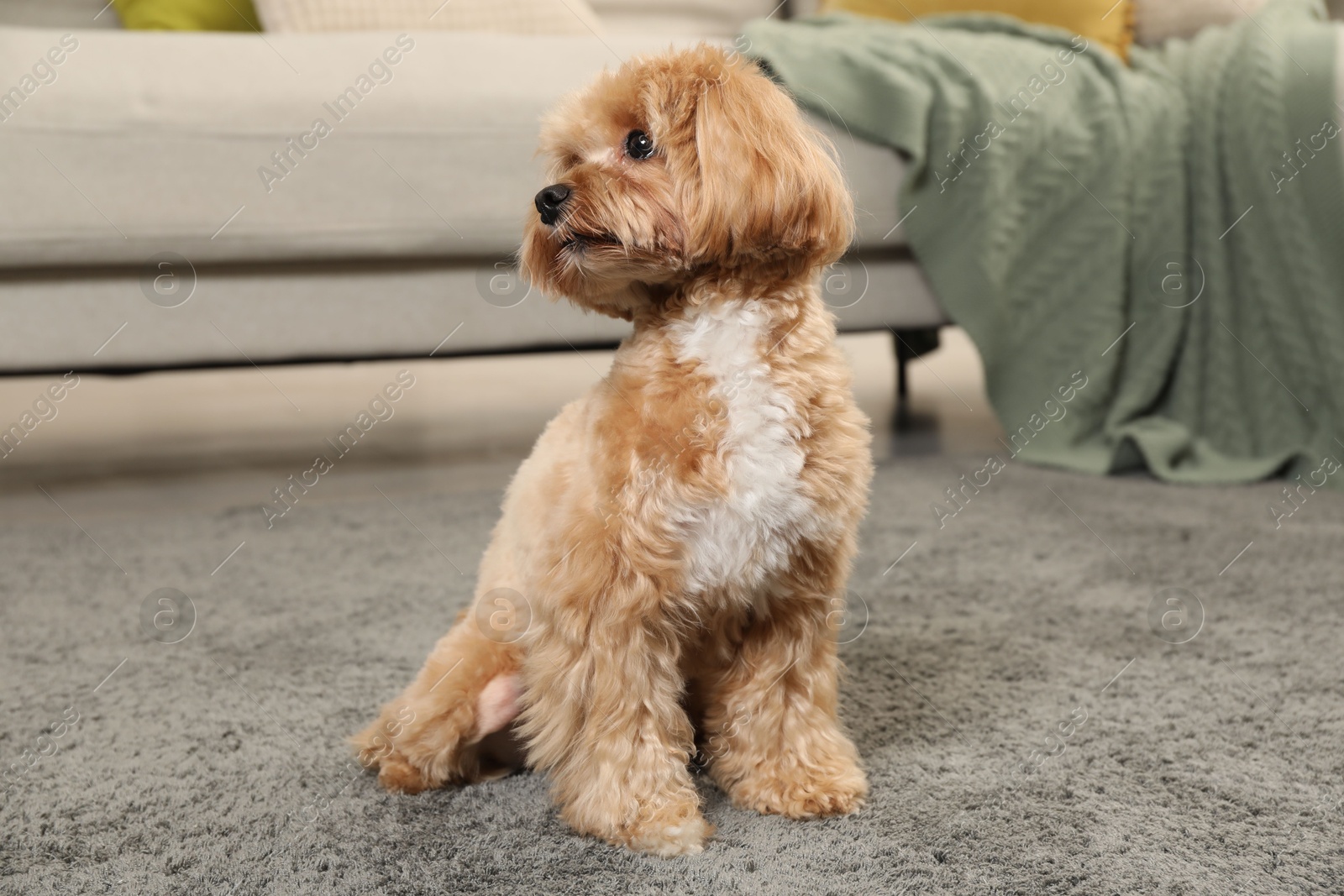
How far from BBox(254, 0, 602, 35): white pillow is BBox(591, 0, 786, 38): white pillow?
0.42 meters

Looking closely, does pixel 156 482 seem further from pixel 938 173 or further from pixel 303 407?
pixel 938 173

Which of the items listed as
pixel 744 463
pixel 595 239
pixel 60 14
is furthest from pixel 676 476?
pixel 60 14

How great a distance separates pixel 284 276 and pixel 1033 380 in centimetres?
141

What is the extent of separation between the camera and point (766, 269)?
36.0 inches


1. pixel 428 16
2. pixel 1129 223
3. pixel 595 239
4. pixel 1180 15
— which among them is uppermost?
pixel 595 239

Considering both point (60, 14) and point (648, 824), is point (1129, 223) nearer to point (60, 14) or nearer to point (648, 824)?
point (648, 824)

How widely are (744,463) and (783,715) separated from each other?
0.26 meters

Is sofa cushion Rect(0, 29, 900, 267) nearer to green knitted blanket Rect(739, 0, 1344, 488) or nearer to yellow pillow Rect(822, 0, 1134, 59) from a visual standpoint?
green knitted blanket Rect(739, 0, 1344, 488)

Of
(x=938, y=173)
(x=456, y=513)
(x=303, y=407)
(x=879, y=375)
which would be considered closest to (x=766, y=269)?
(x=456, y=513)

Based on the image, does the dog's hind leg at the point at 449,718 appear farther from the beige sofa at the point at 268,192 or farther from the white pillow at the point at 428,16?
the white pillow at the point at 428,16

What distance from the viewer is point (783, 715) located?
995 millimetres

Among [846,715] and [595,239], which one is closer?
[595,239]

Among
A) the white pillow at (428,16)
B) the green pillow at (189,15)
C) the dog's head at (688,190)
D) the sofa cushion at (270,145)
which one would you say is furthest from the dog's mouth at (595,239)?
the green pillow at (189,15)

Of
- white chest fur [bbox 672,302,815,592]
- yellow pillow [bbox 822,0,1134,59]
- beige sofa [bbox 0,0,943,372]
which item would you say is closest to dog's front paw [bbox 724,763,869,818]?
white chest fur [bbox 672,302,815,592]
